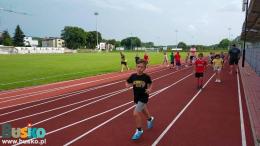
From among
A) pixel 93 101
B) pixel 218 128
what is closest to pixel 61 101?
pixel 93 101

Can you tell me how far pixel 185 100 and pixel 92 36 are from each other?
12767 cm


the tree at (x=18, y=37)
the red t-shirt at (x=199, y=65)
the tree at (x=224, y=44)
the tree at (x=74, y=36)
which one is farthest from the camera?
the tree at (x=224, y=44)

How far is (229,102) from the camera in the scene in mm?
10516

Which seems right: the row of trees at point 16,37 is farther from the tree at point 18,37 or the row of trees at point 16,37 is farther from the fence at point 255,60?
the fence at point 255,60

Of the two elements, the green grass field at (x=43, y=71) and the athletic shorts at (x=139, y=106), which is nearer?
the athletic shorts at (x=139, y=106)

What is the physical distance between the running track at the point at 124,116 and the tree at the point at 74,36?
117 meters

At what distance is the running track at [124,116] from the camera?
6426 mm

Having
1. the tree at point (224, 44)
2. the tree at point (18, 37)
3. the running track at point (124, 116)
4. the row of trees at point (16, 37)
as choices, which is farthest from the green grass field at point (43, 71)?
the tree at point (224, 44)

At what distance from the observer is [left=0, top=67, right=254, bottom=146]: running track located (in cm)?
643

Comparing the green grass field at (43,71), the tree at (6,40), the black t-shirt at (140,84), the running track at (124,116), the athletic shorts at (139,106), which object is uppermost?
the tree at (6,40)

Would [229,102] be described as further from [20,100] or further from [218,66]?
[20,100]

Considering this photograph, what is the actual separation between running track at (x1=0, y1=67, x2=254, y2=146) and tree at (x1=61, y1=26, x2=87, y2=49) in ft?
384

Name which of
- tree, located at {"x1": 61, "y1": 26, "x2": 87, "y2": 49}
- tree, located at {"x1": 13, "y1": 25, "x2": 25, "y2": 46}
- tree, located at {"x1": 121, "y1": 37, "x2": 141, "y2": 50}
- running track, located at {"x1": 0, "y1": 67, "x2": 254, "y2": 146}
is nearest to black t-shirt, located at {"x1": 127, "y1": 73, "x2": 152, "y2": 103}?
running track, located at {"x1": 0, "y1": 67, "x2": 254, "y2": 146}

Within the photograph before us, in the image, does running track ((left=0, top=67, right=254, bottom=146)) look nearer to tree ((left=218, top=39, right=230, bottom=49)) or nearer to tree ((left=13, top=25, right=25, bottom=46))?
tree ((left=13, top=25, right=25, bottom=46))
